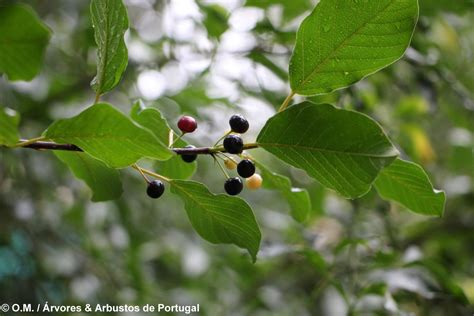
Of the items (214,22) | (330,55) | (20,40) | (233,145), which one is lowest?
(214,22)

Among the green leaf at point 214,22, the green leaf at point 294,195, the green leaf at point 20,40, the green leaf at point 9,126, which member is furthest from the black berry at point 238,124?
the green leaf at point 214,22

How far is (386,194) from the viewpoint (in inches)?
32.0

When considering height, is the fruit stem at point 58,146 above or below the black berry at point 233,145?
below

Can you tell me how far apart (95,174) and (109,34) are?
0.82ft

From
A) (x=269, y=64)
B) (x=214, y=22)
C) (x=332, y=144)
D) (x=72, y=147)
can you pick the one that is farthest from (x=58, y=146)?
(x=214, y=22)

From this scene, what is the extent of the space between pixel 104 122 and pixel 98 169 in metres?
0.24

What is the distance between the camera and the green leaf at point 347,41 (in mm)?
625

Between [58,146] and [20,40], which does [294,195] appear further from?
[20,40]

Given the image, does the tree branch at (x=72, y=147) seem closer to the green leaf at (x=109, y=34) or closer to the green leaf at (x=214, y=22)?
the green leaf at (x=109, y=34)

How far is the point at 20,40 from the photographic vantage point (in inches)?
35.0

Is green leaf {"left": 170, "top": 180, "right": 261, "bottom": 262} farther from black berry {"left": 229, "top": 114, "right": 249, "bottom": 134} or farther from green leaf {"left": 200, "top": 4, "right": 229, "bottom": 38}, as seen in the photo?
green leaf {"left": 200, "top": 4, "right": 229, "bottom": 38}

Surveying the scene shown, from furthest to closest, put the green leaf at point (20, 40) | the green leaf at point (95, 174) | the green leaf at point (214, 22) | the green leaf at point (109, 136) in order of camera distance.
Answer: the green leaf at point (214, 22) → the green leaf at point (20, 40) → the green leaf at point (95, 174) → the green leaf at point (109, 136)

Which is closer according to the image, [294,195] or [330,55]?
[330,55]

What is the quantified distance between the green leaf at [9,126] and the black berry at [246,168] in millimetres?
287
